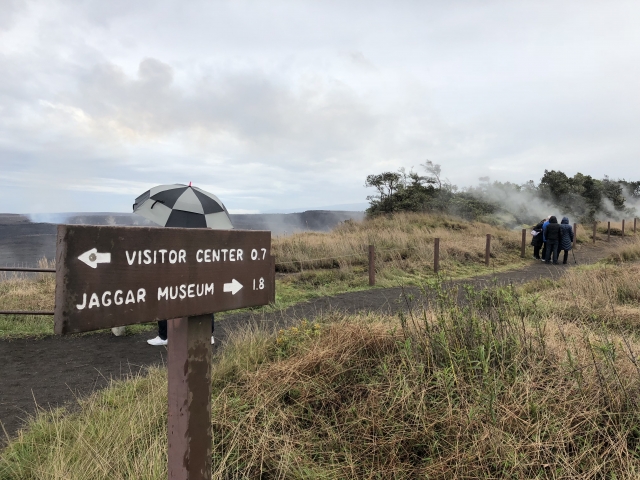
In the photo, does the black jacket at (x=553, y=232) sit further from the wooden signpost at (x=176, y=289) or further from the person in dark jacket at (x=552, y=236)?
the wooden signpost at (x=176, y=289)

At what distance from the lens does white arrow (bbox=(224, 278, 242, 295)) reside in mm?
1675

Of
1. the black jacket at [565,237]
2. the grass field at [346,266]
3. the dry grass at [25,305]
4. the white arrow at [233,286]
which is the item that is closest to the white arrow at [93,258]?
the white arrow at [233,286]

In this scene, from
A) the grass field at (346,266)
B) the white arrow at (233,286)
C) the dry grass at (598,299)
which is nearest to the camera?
the white arrow at (233,286)

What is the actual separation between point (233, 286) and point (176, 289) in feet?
0.90

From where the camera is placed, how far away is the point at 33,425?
283cm

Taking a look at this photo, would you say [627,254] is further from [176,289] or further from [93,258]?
[93,258]

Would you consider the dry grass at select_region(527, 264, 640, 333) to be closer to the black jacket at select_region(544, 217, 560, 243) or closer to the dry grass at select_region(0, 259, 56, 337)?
the black jacket at select_region(544, 217, 560, 243)

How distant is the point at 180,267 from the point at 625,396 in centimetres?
250

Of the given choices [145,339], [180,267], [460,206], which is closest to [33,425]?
[180,267]

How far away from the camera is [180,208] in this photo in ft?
14.4

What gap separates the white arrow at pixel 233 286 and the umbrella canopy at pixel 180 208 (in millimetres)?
2802

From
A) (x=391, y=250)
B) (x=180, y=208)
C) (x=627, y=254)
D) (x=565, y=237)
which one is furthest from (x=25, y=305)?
(x=627, y=254)

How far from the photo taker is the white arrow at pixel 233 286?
65.9 inches

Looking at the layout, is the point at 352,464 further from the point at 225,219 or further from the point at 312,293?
the point at 312,293
